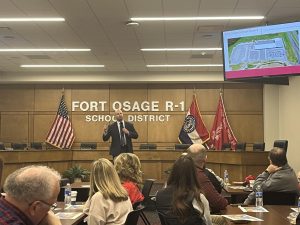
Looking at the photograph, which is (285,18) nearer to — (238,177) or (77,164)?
(238,177)

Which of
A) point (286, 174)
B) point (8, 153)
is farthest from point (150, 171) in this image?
point (286, 174)

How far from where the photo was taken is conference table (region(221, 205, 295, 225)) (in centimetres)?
346

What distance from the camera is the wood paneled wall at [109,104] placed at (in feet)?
46.9

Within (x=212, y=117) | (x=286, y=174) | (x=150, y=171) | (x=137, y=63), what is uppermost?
(x=137, y=63)

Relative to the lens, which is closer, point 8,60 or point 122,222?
point 122,222

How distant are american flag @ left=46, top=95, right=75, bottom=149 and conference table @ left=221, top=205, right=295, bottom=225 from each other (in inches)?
408

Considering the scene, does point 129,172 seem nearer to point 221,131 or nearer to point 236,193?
point 236,193

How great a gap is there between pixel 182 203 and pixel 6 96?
510 inches

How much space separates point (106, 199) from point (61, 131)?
10790 mm

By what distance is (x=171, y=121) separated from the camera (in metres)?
14.5

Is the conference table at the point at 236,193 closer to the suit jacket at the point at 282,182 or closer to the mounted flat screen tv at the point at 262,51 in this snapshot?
the suit jacket at the point at 282,182

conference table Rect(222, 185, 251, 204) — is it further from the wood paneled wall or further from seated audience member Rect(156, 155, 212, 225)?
the wood paneled wall

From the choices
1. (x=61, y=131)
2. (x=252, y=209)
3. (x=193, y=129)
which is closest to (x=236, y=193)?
(x=252, y=209)

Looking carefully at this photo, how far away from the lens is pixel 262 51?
6.89 m
